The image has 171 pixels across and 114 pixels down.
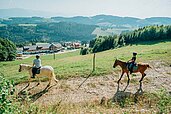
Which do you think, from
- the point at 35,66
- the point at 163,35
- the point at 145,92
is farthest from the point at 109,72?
the point at 163,35

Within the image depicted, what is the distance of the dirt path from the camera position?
631 inches

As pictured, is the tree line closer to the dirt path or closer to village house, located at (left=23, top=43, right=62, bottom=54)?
the dirt path

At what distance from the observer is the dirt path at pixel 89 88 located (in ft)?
52.6

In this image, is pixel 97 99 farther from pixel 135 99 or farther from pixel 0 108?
pixel 0 108

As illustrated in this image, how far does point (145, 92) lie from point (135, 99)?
133cm

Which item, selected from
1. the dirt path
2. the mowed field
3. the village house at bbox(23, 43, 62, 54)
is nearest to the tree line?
the mowed field

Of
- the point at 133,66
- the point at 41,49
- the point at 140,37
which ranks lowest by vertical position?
the point at 41,49

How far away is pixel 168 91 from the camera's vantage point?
54.0ft

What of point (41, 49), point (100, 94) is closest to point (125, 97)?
point (100, 94)

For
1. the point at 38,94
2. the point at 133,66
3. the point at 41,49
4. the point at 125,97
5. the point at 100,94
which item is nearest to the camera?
the point at 125,97

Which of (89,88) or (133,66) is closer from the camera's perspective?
(133,66)

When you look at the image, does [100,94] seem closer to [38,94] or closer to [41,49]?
[38,94]

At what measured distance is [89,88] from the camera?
17.6 metres

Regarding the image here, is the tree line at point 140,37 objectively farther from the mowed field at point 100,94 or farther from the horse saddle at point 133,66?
the horse saddle at point 133,66
